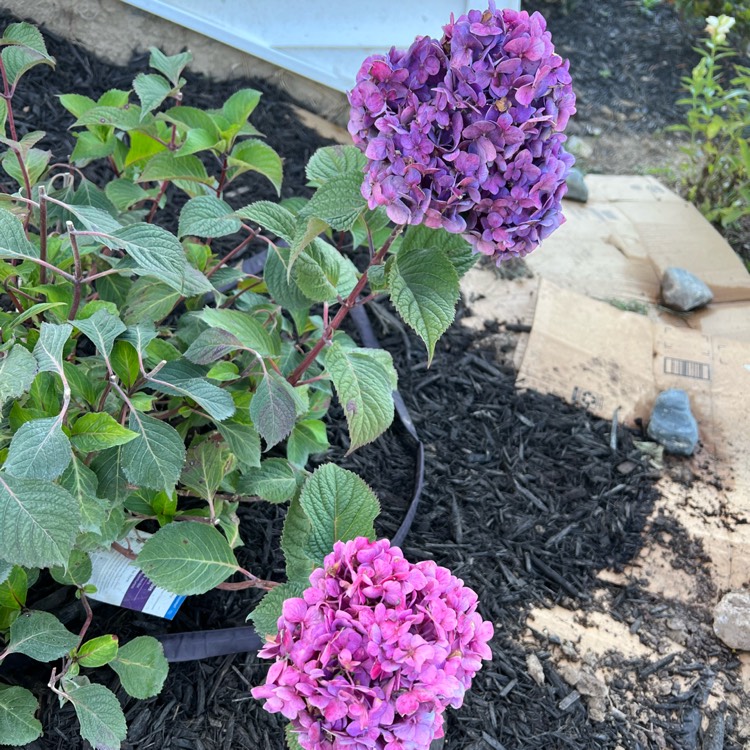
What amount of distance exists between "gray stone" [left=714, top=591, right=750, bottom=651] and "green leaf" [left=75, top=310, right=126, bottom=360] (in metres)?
1.59

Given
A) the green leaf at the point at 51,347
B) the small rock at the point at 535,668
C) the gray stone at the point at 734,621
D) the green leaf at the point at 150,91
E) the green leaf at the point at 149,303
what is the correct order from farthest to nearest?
the gray stone at the point at 734,621
the small rock at the point at 535,668
the green leaf at the point at 150,91
the green leaf at the point at 149,303
the green leaf at the point at 51,347

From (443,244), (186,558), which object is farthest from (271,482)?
(443,244)

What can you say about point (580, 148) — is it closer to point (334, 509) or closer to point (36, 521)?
point (334, 509)

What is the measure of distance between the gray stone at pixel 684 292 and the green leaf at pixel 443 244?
1853 millimetres

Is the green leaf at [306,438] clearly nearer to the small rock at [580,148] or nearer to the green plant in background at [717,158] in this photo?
the green plant in background at [717,158]

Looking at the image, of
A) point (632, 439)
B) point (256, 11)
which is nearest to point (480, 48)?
point (632, 439)

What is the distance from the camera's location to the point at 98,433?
1165 millimetres

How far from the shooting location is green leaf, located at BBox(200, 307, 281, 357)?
4.21 feet

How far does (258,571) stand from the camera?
5.78ft

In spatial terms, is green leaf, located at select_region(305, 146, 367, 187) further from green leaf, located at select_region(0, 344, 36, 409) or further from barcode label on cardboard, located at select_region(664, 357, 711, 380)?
barcode label on cardboard, located at select_region(664, 357, 711, 380)

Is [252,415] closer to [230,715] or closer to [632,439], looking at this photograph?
[230,715]

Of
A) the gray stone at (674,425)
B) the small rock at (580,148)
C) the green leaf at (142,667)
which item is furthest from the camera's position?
the small rock at (580,148)

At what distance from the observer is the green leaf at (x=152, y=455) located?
1.20 m

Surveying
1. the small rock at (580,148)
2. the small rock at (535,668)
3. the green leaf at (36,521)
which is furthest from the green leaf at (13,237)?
the small rock at (580,148)
